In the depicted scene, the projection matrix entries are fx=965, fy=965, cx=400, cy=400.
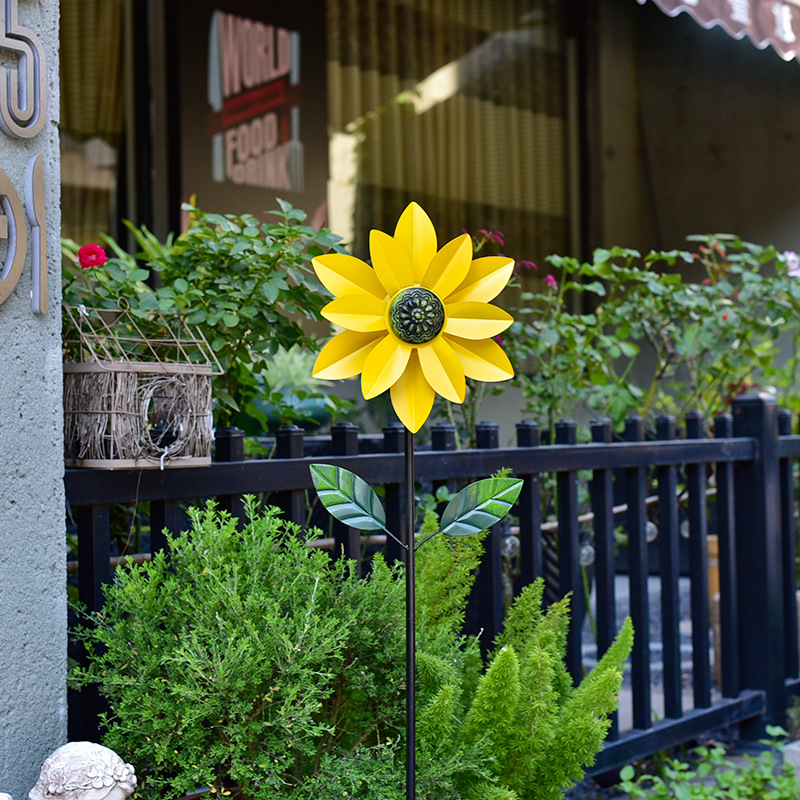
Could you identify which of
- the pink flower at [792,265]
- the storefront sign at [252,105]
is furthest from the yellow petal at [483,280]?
the storefront sign at [252,105]

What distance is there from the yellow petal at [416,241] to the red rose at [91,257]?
2.28 feet

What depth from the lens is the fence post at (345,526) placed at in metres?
2.07

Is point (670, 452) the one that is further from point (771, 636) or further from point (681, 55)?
point (681, 55)

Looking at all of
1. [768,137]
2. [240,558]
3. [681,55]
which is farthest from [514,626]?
[681,55]

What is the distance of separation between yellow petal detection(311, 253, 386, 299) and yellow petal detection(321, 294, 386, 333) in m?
0.01

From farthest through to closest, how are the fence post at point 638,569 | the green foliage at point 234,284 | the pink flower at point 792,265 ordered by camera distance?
the pink flower at point 792,265 < the fence post at point 638,569 < the green foliage at point 234,284

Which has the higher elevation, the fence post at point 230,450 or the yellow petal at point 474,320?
the yellow petal at point 474,320

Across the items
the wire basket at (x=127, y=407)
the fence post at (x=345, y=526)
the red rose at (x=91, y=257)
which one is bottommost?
the fence post at (x=345, y=526)

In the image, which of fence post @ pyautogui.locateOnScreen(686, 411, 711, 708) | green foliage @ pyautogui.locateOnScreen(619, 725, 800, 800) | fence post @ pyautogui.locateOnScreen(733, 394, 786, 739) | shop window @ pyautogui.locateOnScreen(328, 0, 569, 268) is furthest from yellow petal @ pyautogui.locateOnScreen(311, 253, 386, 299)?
shop window @ pyautogui.locateOnScreen(328, 0, 569, 268)

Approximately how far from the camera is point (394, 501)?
2.18 metres

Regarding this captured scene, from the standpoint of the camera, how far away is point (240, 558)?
1.51m

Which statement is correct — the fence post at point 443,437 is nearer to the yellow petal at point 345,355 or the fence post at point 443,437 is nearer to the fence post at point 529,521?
the fence post at point 529,521

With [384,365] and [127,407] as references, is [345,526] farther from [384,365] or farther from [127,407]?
[384,365]

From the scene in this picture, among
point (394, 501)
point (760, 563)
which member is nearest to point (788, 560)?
point (760, 563)
